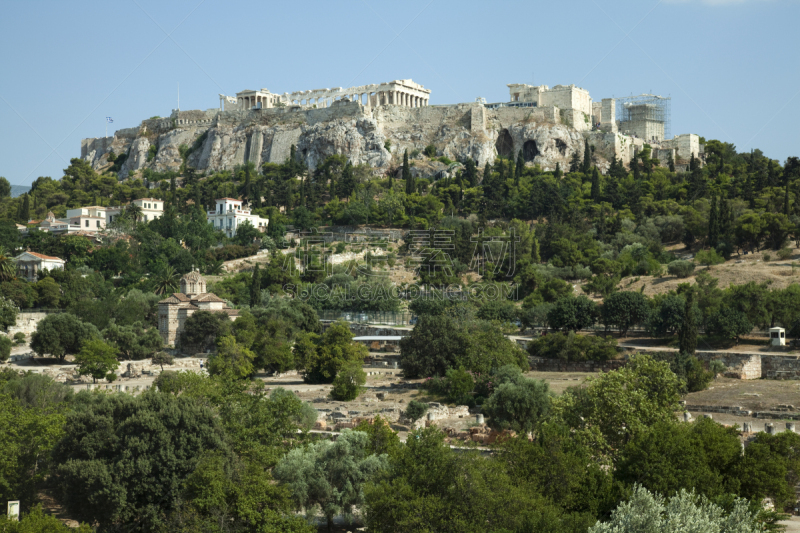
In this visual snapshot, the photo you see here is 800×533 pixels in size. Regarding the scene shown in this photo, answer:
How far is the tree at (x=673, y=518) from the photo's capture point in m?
13.5

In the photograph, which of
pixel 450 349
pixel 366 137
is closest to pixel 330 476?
pixel 450 349

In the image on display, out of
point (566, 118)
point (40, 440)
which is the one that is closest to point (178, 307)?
point (40, 440)

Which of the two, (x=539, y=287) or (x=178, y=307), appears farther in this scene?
(x=539, y=287)

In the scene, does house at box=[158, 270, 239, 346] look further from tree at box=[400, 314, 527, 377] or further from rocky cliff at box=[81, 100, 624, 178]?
rocky cliff at box=[81, 100, 624, 178]

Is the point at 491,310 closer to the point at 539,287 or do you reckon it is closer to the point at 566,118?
the point at 539,287

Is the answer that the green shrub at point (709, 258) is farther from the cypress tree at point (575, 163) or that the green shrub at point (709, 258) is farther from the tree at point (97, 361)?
the tree at point (97, 361)

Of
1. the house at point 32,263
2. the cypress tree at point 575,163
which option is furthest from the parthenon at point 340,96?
the house at point 32,263

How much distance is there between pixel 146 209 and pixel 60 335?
39338mm

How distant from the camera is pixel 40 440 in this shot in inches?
784

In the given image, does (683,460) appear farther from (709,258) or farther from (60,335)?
(709,258)

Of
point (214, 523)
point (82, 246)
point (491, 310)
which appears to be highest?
point (82, 246)

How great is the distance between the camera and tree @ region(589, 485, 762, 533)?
13539 mm

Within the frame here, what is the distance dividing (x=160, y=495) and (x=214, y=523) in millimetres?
1935

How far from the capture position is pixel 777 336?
3981 cm
